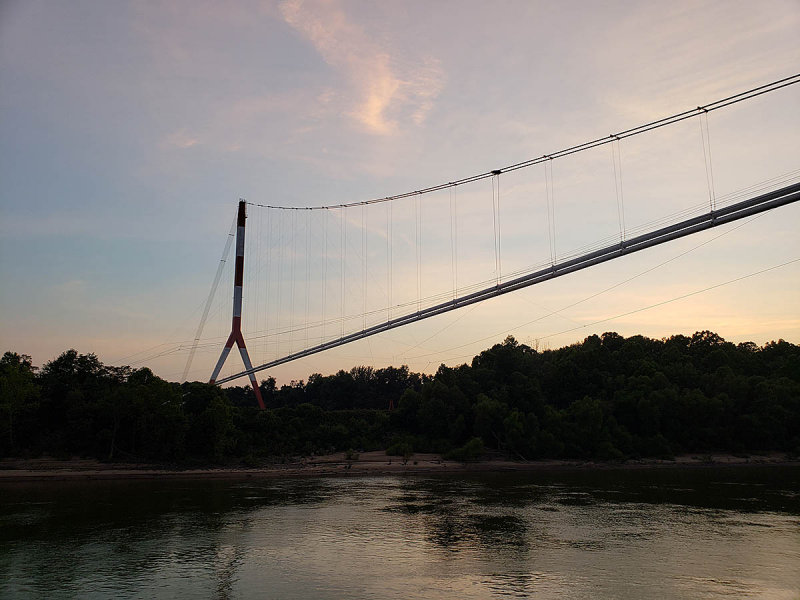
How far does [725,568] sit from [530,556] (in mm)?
7434

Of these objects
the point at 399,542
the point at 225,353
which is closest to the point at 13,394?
the point at 225,353

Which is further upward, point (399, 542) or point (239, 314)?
point (239, 314)

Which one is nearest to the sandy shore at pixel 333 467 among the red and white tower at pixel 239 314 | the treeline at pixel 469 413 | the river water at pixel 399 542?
the treeline at pixel 469 413

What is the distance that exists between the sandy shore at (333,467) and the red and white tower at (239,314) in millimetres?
10695

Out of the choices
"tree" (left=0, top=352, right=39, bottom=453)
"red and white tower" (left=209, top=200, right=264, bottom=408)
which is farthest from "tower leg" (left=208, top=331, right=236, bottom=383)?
"tree" (left=0, top=352, right=39, bottom=453)

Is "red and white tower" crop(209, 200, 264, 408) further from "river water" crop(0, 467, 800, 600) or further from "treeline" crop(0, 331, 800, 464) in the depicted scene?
"river water" crop(0, 467, 800, 600)

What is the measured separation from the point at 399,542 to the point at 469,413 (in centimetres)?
3759

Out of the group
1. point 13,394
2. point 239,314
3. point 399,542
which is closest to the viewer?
point 399,542

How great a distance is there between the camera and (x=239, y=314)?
6356cm

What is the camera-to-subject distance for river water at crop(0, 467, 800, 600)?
816 inches

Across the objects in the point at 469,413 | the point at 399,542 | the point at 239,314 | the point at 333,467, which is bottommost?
the point at 399,542

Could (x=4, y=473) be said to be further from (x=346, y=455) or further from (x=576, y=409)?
(x=576, y=409)

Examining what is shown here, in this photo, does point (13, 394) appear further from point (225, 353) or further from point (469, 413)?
point (469, 413)

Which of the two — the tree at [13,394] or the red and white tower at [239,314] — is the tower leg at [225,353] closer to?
the red and white tower at [239,314]
